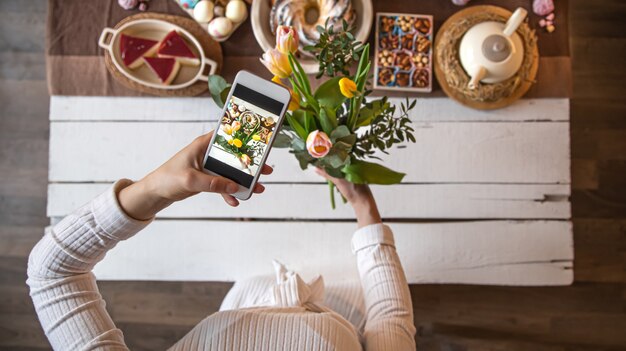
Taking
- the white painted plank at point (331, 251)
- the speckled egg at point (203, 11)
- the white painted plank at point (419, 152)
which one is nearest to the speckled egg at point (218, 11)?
the speckled egg at point (203, 11)

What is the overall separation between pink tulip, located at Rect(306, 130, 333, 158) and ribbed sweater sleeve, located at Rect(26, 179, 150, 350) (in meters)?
0.25

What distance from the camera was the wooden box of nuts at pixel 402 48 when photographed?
0.97 m

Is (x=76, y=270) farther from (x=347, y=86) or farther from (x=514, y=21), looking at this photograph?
(x=514, y=21)

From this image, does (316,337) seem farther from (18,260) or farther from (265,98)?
(18,260)

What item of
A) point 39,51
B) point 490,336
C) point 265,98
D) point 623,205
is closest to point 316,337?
point 265,98

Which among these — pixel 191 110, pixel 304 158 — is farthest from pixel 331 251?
pixel 191 110

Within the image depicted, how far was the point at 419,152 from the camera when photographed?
102 centimetres

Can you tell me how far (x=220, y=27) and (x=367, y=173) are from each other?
1.51ft

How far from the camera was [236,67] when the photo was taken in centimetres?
99

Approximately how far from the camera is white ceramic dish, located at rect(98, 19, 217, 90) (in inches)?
37.4

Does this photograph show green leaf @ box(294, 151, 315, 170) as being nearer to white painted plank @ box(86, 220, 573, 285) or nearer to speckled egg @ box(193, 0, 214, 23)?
white painted plank @ box(86, 220, 573, 285)

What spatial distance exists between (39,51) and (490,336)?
55.2 inches

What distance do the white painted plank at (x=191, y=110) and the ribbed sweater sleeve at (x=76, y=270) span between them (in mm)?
452

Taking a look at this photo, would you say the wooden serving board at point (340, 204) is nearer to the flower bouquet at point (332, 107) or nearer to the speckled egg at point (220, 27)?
the speckled egg at point (220, 27)
